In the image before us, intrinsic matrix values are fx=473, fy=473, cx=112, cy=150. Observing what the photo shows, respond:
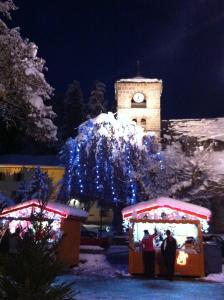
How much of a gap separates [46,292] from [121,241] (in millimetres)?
24447

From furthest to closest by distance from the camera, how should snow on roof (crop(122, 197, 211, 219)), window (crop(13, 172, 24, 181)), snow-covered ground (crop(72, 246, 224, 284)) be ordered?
window (crop(13, 172, 24, 181)) < snow on roof (crop(122, 197, 211, 219)) < snow-covered ground (crop(72, 246, 224, 284))

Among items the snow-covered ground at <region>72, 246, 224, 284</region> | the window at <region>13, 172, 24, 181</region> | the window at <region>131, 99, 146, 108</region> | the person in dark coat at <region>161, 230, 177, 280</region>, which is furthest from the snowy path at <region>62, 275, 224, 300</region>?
the window at <region>13, 172, 24, 181</region>

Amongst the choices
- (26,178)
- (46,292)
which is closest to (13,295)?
(46,292)

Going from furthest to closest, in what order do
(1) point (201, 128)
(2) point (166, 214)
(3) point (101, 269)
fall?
(1) point (201, 128) → (3) point (101, 269) → (2) point (166, 214)

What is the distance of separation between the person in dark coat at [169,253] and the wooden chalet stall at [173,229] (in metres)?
0.60

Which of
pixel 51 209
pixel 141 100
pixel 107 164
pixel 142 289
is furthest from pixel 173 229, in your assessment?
pixel 141 100

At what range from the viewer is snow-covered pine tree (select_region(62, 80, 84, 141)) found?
233ft

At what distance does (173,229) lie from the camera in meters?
17.4

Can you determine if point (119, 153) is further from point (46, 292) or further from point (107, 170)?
point (46, 292)

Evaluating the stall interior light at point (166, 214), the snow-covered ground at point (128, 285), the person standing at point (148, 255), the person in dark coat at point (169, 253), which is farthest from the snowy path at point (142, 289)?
the stall interior light at point (166, 214)

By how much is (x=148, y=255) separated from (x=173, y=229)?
157 centimetres

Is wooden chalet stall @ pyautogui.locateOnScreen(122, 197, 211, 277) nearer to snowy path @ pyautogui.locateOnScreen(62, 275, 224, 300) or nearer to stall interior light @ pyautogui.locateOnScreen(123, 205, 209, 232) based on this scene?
stall interior light @ pyautogui.locateOnScreen(123, 205, 209, 232)

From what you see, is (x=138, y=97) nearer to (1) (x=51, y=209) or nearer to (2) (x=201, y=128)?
(2) (x=201, y=128)

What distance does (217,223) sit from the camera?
1692 inches
